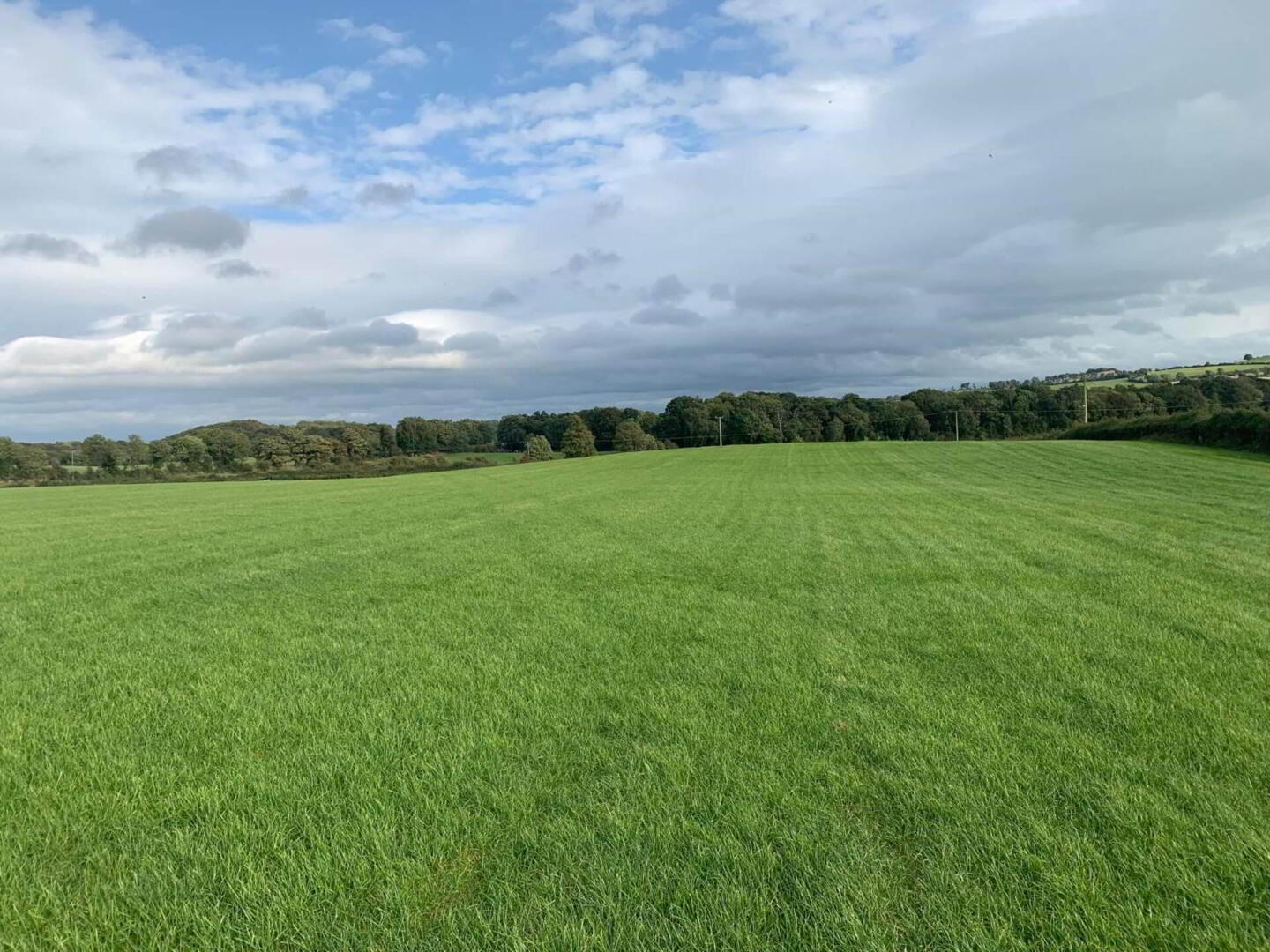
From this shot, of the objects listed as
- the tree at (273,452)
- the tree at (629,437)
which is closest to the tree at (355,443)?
the tree at (273,452)

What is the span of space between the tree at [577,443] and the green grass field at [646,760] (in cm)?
9432

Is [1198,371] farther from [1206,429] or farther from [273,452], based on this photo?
[273,452]

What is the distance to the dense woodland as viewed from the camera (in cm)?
7662

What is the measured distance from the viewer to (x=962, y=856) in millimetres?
3240

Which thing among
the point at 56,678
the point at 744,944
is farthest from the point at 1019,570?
the point at 56,678

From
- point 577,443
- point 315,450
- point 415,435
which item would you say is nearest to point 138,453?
point 315,450

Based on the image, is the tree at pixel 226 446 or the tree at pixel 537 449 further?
the tree at pixel 537 449

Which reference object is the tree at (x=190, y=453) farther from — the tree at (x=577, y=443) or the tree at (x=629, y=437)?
the tree at (x=629, y=437)

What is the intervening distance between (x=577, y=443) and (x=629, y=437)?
979cm

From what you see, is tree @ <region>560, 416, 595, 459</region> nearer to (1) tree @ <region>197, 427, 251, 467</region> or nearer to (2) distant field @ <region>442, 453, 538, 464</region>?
(2) distant field @ <region>442, 453, 538, 464</region>

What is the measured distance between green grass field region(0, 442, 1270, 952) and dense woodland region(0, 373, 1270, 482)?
2282 inches

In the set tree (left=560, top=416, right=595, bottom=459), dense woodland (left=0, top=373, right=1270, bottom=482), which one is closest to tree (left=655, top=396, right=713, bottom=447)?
dense woodland (left=0, top=373, right=1270, bottom=482)

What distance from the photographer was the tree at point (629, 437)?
109688mm

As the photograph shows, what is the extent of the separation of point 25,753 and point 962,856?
5.87 metres
